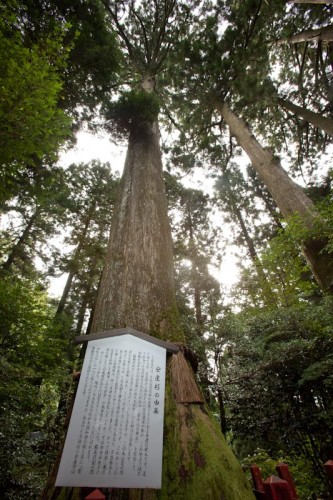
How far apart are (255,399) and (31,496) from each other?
15.6ft

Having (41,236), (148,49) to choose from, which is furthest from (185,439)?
(41,236)

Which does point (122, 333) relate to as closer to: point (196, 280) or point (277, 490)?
point (277, 490)

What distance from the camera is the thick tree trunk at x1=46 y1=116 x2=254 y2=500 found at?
1.48m

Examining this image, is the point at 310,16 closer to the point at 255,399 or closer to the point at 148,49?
the point at 148,49

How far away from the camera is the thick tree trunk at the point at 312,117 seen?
21.7 ft

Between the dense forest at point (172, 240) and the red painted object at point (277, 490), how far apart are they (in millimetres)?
232

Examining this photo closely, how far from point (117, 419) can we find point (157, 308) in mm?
1105

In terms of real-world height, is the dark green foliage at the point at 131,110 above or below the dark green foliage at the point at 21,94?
above

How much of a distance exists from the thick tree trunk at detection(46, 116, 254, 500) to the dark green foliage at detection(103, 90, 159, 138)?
3.65ft

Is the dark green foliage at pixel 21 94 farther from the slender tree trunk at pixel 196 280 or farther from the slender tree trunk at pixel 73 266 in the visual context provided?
the slender tree trunk at pixel 196 280

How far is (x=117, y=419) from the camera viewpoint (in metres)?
1.58

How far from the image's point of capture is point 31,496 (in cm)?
484

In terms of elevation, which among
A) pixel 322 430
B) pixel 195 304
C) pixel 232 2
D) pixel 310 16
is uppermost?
pixel 232 2

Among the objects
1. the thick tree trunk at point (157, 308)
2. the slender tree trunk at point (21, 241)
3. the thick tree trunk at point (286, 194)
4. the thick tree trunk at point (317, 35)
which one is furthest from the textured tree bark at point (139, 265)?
the slender tree trunk at point (21, 241)
